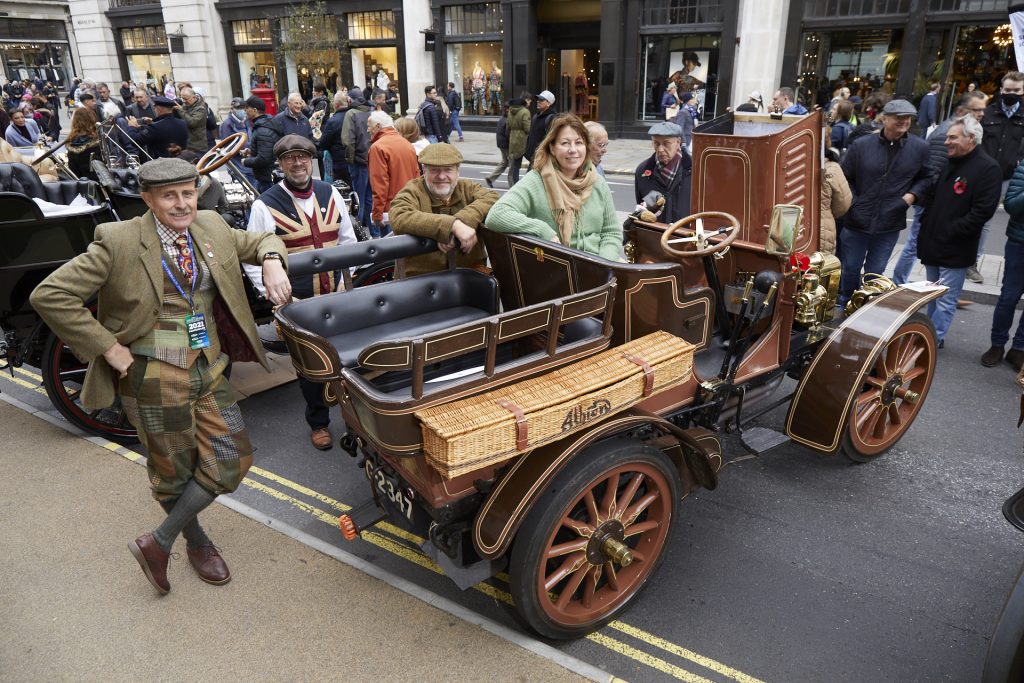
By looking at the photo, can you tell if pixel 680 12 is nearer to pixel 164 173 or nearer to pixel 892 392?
pixel 892 392

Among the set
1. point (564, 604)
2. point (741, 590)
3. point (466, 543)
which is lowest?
point (741, 590)

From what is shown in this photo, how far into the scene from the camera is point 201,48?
24922 millimetres

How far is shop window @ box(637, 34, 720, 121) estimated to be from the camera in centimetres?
1772

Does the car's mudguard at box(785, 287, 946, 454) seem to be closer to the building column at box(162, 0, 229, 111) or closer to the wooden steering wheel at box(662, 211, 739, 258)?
the wooden steering wheel at box(662, 211, 739, 258)

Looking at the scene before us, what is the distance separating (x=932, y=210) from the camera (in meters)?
5.81

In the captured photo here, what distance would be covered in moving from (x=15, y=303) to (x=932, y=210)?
6.91 metres

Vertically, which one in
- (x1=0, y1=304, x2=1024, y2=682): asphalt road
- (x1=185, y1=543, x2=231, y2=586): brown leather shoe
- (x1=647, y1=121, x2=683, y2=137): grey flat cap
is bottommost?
(x1=0, y1=304, x2=1024, y2=682): asphalt road

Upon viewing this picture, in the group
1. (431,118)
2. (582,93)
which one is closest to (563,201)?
(431,118)

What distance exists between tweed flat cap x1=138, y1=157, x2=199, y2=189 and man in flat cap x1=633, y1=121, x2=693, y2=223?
385 centimetres

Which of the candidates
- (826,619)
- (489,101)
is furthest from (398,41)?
(826,619)

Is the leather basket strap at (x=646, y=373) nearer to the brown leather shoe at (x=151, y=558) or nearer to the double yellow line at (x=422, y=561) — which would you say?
the double yellow line at (x=422, y=561)

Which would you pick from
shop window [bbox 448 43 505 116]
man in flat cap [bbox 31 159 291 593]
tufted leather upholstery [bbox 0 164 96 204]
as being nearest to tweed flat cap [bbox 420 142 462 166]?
man in flat cap [bbox 31 159 291 593]

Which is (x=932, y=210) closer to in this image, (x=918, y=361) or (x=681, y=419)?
(x=918, y=361)

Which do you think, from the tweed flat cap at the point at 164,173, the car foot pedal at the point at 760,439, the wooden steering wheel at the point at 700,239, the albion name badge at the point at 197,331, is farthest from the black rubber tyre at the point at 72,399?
the car foot pedal at the point at 760,439
